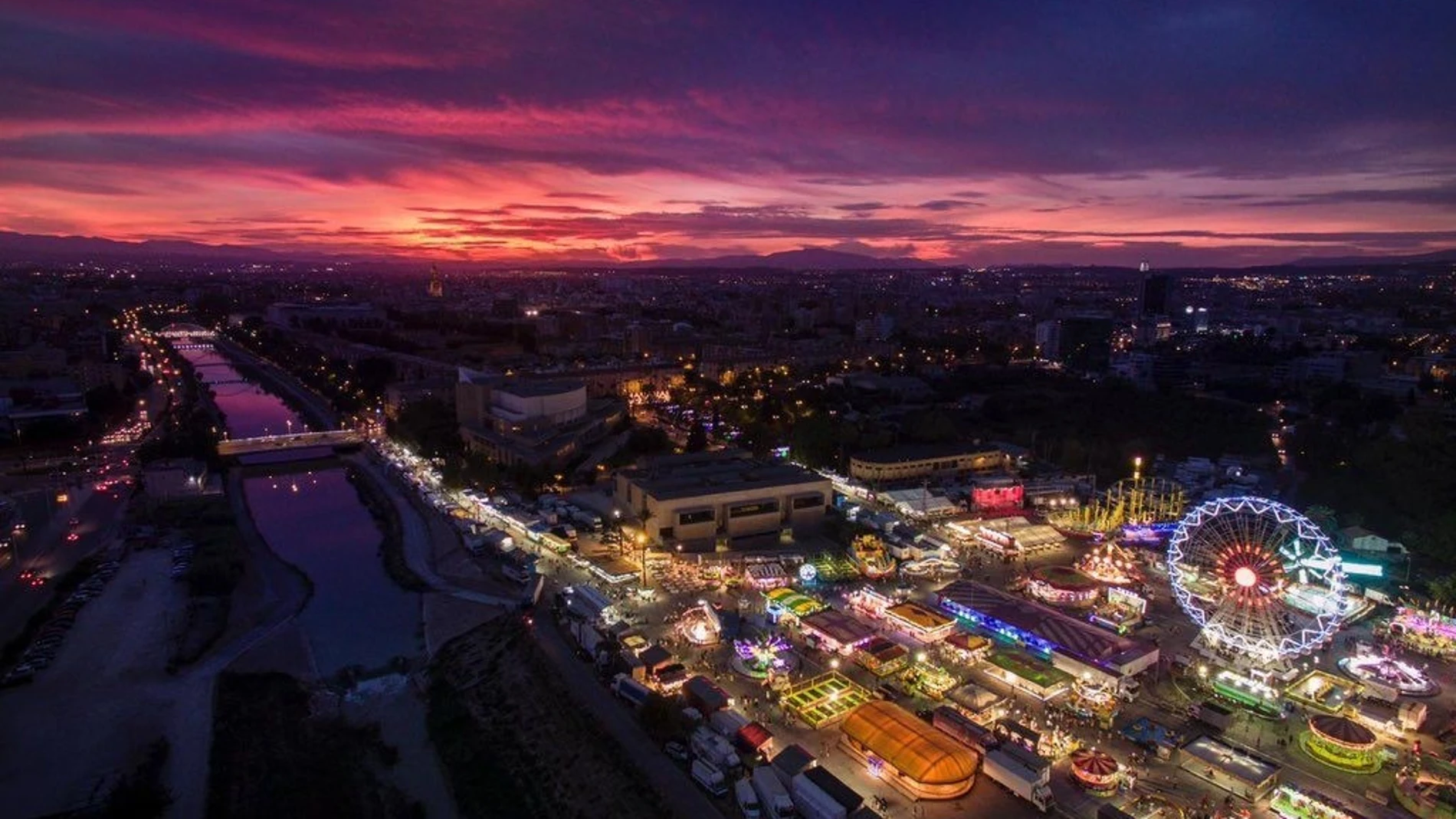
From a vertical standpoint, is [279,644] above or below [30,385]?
below

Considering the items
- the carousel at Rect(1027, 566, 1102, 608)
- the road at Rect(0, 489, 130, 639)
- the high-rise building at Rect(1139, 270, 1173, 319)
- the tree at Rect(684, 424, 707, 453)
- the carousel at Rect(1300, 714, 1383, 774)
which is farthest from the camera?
the high-rise building at Rect(1139, 270, 1173, 319)

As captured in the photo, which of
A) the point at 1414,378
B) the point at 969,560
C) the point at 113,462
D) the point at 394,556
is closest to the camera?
the point at 969,560

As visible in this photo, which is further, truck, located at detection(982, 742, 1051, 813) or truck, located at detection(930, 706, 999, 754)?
truck, located at detection(930, 706, 999, 754)

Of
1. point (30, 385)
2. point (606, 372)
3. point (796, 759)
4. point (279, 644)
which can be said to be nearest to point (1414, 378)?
point (606, 372)

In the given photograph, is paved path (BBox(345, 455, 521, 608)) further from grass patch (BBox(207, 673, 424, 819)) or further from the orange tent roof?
the orange tent roof

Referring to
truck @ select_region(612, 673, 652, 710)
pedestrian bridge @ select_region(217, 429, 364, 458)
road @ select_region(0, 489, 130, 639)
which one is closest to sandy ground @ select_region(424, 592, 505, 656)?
truck @ select_region(612, 673, 652, 710)

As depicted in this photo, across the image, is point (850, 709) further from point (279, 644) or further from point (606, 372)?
point (606, 372)
